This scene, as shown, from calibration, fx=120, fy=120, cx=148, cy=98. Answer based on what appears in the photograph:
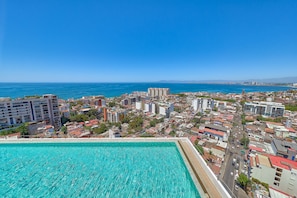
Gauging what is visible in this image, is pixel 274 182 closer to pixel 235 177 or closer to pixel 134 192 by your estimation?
pixel 235 177

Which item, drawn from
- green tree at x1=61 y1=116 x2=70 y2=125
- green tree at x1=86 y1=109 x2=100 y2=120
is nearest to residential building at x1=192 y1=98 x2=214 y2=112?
green tree at x1=86 y1=109 x2=100 y2=120

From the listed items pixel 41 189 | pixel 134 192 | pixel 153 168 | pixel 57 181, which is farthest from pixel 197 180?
Answer: pixel 41 189

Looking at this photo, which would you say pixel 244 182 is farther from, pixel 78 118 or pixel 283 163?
pixel 78 118

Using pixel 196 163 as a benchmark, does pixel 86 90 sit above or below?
below

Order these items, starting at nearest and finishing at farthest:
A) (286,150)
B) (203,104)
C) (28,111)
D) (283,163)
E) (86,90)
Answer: (283,163) < (286,150) < (28,111) < (203,104) < (86,90)

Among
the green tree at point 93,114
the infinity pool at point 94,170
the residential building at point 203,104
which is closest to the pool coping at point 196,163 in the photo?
the infinity pool at point 94,170

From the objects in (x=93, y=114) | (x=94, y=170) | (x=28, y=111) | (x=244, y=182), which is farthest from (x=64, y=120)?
(x=244, y=182)

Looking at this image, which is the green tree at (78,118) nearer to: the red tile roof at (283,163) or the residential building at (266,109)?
the red tile roof at (283,163)
